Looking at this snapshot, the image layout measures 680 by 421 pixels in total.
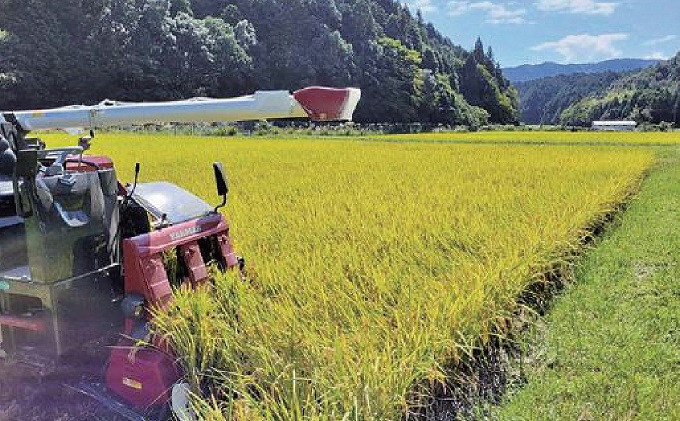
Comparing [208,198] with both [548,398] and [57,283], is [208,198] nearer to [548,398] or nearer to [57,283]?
[57,283]

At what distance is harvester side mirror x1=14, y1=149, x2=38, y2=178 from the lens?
219 cm

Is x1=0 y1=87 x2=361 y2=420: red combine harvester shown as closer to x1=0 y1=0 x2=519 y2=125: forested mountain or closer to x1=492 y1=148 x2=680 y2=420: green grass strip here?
x1=492 y1=148 x2=680 y2=420: green grass strip

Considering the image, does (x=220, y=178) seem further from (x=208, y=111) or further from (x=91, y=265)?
(x=208, y=111)

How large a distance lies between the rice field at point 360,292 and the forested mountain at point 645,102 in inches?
3344

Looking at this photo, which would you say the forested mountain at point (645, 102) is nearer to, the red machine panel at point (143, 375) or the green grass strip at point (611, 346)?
the green grass strip at point (611, 346)

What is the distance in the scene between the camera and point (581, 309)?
4176 millimetres

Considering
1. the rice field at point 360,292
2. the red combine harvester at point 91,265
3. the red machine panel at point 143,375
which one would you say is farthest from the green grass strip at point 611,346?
the red combine harvester at point 91,265

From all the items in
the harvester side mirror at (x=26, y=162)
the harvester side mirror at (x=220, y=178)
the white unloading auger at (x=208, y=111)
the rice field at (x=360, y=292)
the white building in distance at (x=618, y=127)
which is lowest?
the rice field at (x=360, y=292)

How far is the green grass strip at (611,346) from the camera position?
9.15 feet

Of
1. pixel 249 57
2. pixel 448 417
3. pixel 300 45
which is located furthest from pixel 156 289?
pixel 300 45

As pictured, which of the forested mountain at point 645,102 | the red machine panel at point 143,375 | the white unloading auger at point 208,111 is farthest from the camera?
the forested mountain at point 645,102

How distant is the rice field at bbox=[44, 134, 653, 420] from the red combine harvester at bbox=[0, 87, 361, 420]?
6.6 inches

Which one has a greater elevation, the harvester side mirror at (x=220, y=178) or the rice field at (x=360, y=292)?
the harvester side mirror at (x=220, y=178)

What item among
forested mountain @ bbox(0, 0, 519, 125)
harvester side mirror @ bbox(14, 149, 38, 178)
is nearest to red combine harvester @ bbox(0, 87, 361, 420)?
harvester side mirror @ bbox(14, 149, 38, 178)
